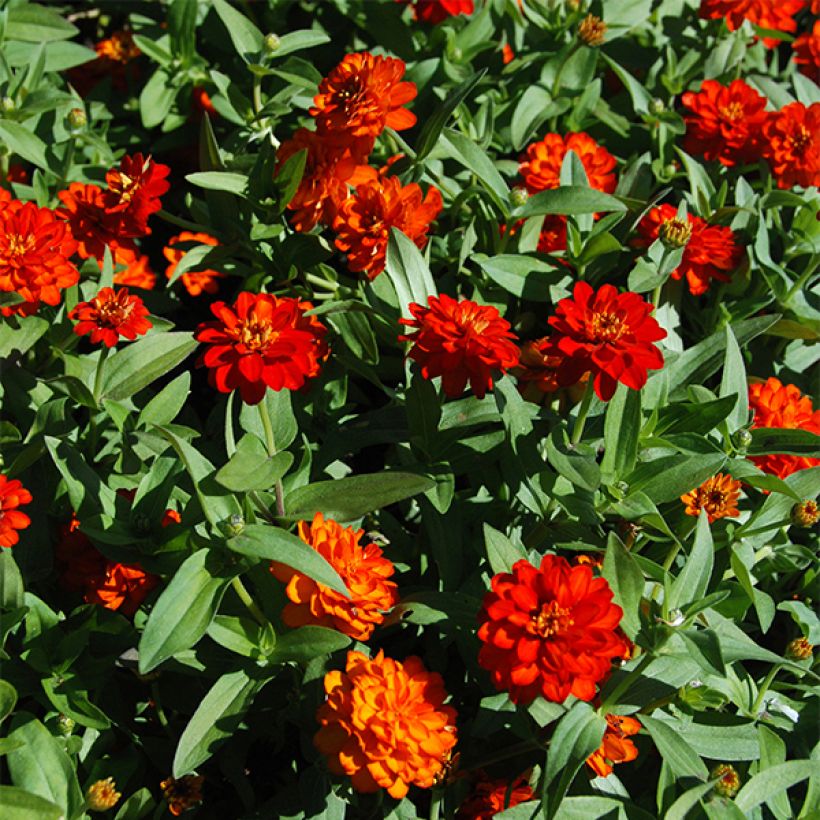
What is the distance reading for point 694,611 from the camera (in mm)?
1459

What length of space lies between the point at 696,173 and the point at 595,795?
1378 millimetres

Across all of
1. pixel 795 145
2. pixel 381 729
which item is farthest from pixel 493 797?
pixel 795 145

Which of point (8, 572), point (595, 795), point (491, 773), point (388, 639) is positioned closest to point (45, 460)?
point (8, 572)

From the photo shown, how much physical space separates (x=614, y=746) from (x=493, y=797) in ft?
0.72

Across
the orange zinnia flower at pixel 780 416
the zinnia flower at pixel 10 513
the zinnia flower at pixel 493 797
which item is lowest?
the zinnia flower at pixel 493 797

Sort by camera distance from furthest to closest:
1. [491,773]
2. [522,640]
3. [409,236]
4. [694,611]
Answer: [409,236]
[491,773]
[694,611]
[522,640]

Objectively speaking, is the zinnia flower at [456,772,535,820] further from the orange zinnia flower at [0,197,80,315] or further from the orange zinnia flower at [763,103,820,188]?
the orange zinnia flower at [763,103,820,188]

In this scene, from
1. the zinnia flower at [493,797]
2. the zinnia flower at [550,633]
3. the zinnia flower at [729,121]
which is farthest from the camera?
the zinnia flower at [729,121]

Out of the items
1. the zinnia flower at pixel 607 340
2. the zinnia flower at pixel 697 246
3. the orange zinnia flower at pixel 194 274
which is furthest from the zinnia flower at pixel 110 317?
the zinnia flower at pixel 697 246

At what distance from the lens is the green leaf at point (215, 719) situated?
1.46m

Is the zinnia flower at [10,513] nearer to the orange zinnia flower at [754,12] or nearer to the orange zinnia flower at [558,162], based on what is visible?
the orange zinnia flower at [558,162]

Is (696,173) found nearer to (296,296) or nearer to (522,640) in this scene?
(296,296)

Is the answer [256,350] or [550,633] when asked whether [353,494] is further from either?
[550,633]

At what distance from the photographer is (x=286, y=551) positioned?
1.39 meters
